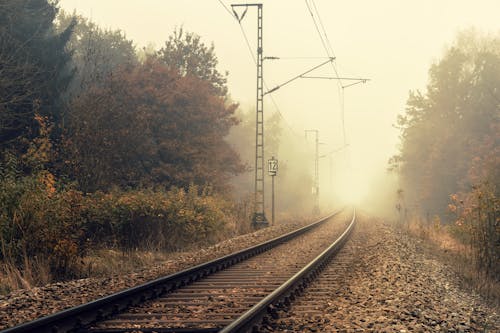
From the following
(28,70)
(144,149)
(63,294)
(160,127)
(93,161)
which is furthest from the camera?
(160,127)

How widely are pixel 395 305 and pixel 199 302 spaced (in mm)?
3005

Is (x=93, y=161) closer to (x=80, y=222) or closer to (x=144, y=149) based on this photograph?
(x=80, y=222)

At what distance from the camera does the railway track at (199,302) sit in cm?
632

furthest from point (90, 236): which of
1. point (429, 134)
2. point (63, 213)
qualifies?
point (429, 134)

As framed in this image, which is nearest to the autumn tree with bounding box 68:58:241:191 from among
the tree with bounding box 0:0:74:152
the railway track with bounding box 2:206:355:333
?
the tree with bounding box 0:0:74:152

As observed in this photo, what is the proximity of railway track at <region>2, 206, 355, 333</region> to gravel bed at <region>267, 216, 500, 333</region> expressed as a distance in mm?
447

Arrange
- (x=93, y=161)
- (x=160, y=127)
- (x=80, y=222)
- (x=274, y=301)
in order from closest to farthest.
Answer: (x=274, y=301), (x=80, y=222), (x=93, y=161), (x=160, y=127)

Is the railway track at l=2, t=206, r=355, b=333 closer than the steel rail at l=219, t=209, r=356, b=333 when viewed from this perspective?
No

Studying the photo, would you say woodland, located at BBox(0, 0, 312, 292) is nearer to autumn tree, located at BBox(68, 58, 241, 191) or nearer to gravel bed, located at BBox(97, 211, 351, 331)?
autumn tree, located at BBox(68, 58, 241, 191)

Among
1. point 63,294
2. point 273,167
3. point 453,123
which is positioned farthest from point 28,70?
point 453,123

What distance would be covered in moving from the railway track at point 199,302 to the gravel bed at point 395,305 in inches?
17.6

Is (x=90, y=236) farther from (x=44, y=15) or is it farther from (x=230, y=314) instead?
(x=44, y=15)

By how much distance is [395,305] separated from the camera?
25.3 feet

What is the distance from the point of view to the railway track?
6316 millimetres
